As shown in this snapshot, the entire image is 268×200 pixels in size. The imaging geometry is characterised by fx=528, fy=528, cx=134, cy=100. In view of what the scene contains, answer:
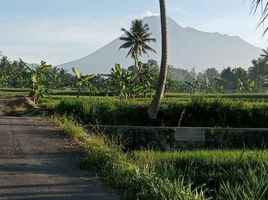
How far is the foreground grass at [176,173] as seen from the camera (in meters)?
6.38

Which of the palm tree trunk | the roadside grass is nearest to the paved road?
the roadside grass

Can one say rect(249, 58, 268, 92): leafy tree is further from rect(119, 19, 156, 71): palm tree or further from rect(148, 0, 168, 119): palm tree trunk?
rect(148, 0, 168, 119): palm tree trunk

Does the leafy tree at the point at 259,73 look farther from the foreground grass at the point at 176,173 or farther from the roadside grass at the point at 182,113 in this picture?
the foreground grass at the point at 176,173

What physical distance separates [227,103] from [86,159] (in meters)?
13.3

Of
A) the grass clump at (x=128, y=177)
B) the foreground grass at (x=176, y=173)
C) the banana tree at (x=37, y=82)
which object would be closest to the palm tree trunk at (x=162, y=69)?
the foreground grass at (x=176, y=173)

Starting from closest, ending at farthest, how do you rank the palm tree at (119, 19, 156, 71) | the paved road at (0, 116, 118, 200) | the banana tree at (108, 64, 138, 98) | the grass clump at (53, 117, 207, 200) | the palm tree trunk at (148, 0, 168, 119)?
1. the grass clump at (53, 117, 207, 200)
2. the paved road at (0, 116, 118, 200)
3. the palm tree trunk at (148, 0, 168, 119)
4. the banana tree at (108, 64, 138, 98)
5. the palm tree at (119, 19, 156, 71)

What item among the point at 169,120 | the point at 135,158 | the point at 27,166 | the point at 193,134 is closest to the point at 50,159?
the point at 27,166

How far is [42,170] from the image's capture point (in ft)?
29.7

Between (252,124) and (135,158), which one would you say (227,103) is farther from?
(135,158)

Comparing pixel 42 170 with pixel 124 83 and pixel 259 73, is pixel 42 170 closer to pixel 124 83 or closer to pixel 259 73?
pixel 124 83

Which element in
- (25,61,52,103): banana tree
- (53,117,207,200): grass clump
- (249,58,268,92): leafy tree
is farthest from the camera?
(249,58,268,92): leafy tree

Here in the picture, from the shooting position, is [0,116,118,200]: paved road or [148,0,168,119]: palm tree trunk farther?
[148,0,168,119]: palm tree trunk

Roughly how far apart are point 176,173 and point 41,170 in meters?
2.32

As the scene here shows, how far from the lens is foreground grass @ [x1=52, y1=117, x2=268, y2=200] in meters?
6.38
